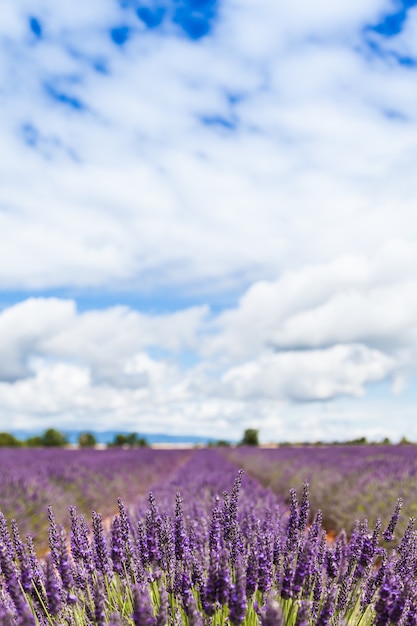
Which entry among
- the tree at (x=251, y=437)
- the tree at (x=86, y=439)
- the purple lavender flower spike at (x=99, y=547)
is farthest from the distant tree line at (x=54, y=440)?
the purple lavender flower spike at (x=99, y=547)

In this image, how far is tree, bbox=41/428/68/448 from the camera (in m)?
40.5

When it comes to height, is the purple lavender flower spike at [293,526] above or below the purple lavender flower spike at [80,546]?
above

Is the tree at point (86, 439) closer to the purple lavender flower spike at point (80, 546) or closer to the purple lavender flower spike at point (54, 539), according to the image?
the purple lavender flower spike at point (80, 546)

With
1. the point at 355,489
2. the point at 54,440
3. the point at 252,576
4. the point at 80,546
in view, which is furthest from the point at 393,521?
the point at 54,440

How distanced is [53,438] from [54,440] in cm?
19

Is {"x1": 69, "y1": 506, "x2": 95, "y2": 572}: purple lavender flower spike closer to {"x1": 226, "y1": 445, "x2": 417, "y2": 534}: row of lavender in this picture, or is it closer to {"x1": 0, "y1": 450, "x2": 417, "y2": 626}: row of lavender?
{"x1": 0, "y1": 450, "x2": 417, "y2": 626}: row of lavender

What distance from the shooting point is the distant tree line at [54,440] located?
3809 cm

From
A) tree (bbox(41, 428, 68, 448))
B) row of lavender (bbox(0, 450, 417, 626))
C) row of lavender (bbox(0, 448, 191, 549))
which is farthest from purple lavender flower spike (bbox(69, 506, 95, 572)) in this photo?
tree (bbox(41, 428, 68, 448))

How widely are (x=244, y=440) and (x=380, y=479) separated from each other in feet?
137

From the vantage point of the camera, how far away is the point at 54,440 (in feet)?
133

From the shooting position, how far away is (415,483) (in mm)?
6863

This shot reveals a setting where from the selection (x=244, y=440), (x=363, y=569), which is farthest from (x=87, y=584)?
(x=244, y=440)

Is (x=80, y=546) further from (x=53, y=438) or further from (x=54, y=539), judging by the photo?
(x=53, y=438)

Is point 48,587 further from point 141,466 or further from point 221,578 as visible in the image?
point 141,466
